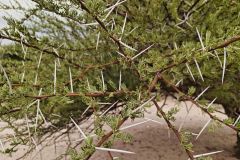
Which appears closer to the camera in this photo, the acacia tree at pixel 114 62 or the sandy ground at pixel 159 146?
the acacia tree at pixel 114 62

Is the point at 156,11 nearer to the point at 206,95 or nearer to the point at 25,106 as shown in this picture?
the point at 206,95

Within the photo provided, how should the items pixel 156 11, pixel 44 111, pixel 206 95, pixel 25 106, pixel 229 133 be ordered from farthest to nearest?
pixel 229 133, pixel 206 95, pixel 44 111, pixel 156 11, pixel 25 106

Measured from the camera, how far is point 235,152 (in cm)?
468

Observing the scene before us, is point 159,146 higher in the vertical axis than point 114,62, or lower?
lower

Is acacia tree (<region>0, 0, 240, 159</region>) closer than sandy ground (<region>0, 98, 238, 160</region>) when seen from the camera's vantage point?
Yes

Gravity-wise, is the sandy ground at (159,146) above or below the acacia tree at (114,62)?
below

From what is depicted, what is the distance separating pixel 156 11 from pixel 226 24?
47 centimetres

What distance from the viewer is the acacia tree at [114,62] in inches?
65.5

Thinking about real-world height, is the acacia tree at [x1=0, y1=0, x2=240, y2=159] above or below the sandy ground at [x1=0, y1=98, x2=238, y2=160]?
above

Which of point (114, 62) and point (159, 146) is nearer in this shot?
point (114, 62)

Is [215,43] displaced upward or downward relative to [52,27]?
downward

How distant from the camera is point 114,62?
7.18 feet

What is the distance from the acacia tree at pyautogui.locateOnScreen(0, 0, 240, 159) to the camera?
166cm

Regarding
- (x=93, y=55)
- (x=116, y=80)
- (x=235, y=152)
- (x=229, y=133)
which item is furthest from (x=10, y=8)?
(x=229, y=133)
